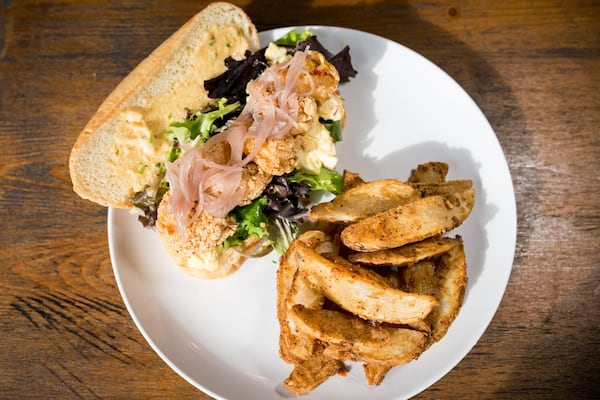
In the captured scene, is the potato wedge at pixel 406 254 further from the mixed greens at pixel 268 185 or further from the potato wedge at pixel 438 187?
the mixed greens at pixel 268 185

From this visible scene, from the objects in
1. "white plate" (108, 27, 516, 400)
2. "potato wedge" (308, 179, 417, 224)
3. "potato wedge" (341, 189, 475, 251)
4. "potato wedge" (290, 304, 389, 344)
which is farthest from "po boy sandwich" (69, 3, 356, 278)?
"potato wedge" (290, 304, 389, 344)

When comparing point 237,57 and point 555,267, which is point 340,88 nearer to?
point 237,57

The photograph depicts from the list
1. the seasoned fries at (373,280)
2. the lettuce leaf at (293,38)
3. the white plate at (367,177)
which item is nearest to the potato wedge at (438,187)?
the seasoned fries at (373,280)

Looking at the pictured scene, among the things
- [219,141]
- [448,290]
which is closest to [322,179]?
[219,141]

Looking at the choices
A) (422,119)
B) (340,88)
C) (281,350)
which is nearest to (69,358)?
(281,350)

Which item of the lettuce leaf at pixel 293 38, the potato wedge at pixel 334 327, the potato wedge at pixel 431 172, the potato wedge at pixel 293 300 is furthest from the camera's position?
the lettuce leaf at pixel 293 38

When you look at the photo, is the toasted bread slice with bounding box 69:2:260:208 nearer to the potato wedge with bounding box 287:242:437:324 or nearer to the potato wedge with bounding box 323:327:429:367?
the potato wedge with bounding box 287:242:437:324

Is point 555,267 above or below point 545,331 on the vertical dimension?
above
